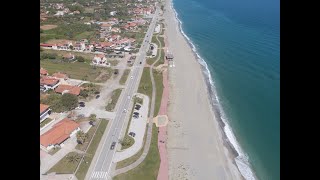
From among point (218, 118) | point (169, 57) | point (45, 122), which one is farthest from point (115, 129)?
point (169, 57)

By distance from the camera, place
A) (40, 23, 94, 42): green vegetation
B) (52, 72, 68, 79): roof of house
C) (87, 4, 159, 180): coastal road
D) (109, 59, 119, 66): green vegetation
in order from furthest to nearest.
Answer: (40, 23, 94, 42): green vegetation
(109, 59, 119, 66): green vegetation
(52, 72, 68, 79): roof of house
(87, 4, 159, 180): coastal road

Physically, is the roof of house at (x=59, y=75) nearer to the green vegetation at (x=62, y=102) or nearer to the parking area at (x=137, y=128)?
the green vegetation at (x=62, y=102)

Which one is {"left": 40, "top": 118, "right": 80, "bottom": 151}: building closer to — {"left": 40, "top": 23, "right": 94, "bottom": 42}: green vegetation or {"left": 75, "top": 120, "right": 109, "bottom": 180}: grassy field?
{"left": 75, "top": 120, "right": 109, "bottom": 180}: grassy field

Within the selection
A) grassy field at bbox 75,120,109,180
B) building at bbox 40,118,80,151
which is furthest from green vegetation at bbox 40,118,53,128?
grassy field at bbox 75,120,109,180
